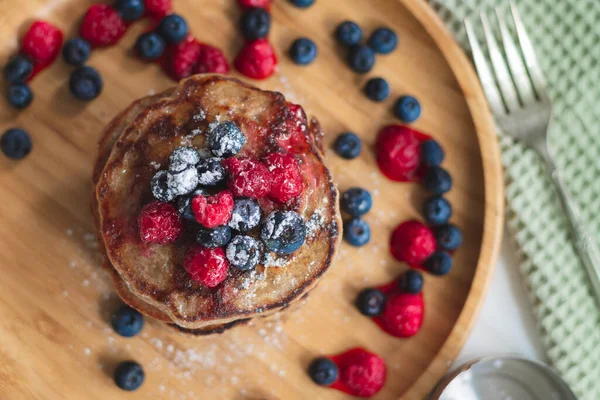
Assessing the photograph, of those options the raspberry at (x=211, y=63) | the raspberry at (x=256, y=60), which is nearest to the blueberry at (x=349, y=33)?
the raspberry at (x=256, y=60)

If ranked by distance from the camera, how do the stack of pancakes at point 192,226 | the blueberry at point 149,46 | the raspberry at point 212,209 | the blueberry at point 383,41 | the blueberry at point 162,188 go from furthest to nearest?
1. the blueberry at point 383,41
2. the blueberry at point 149,46
3. the stack of pancakes at point 192,226
4. the blueberry at point 162,188
5. the raspberry at point 212,209

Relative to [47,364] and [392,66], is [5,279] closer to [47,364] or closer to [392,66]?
[47,364]

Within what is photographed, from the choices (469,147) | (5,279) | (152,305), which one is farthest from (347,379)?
(5,279)

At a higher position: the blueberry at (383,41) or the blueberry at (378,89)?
the blueberry at (383,41)

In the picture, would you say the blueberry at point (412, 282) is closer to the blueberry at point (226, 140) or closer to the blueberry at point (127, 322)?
the blueberry at point (226, 140)

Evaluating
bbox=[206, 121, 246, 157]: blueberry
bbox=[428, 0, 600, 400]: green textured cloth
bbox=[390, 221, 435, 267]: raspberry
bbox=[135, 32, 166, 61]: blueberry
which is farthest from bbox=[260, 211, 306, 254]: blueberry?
bbox=[428, 0, 600, 400]: green textured cloth

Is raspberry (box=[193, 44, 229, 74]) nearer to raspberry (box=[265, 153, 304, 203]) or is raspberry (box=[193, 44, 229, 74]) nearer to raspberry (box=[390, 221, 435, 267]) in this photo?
raspberry (box=[265, 153, 304, 203])
